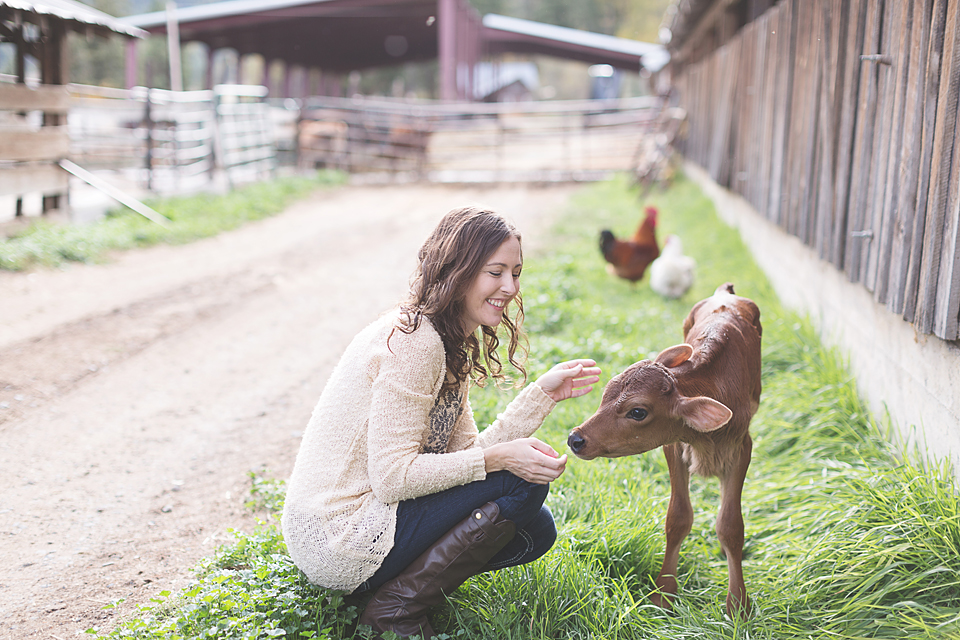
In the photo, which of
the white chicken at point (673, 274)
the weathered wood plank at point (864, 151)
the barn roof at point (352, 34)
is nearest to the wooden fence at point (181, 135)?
the barn roof at point (352, 34)

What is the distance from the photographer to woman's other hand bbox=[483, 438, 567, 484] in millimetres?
2438

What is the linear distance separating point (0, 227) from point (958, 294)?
387 inches

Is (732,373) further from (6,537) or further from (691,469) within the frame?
(6,537)

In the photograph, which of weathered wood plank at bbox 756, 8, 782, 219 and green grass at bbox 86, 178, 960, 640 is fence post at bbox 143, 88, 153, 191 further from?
green grass at bbox 86, 178, 960, 640

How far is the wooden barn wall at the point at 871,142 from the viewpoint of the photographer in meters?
3.35

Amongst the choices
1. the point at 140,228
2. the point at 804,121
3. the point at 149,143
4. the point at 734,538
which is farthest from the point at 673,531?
the point at 149,143

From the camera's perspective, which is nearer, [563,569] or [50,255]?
[563,569]

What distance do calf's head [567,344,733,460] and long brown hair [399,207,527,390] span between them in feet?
1.65

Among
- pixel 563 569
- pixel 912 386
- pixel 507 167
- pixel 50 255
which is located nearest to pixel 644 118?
pixel 507 167

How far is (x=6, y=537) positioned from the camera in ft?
11.3

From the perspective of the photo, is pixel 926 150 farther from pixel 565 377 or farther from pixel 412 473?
pixel 412 473

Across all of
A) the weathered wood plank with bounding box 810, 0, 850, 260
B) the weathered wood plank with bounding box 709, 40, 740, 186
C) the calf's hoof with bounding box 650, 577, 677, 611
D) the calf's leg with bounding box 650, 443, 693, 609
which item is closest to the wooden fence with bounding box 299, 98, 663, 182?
the weathered wood plank with bounding box 709, 40, 740, 186

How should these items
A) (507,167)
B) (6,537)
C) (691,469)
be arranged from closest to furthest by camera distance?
(691,469), (6,537), (507,167)

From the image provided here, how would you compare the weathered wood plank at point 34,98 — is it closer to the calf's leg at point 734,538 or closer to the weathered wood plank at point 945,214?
the calf's leg at point 734,538
